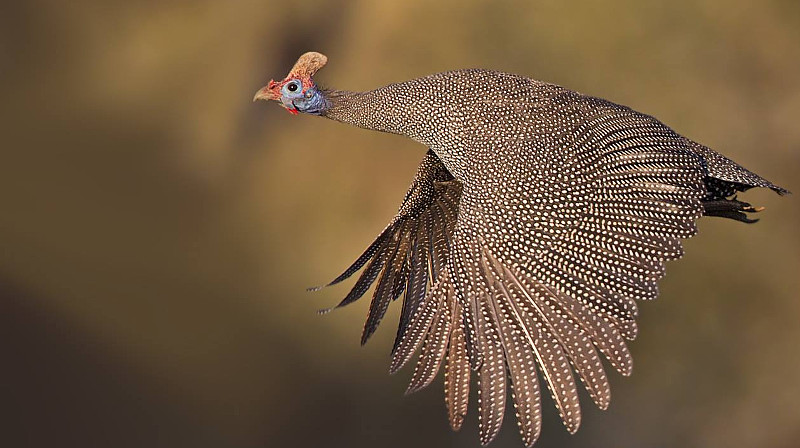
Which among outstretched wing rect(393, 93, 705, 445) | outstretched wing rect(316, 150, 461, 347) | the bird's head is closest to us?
outstretched wing rect(393, 93, 705, 445)

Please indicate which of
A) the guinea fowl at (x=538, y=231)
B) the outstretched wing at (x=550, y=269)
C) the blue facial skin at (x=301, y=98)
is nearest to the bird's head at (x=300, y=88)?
the blue facial skin at (x=301, y=98)

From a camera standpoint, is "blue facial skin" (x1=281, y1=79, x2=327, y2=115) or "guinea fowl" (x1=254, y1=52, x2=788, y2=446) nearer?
"guinea fowl" (x1=254, y1=52, x2=788, y2=446)

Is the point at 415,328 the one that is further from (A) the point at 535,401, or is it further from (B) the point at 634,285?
(B) the point at 634,285

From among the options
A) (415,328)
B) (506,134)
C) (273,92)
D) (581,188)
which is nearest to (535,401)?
(415,328)

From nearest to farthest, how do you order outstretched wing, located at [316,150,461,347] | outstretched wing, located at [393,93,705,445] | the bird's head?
outstretched wing, located at [393,93,705,445] → the bird's head → outstretched wing, located at [316,150,461,347]

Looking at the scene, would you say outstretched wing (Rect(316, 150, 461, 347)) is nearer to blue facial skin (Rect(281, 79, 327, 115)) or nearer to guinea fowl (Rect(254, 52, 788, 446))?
guinea fowl (Rect(254, 52, 788, 446))

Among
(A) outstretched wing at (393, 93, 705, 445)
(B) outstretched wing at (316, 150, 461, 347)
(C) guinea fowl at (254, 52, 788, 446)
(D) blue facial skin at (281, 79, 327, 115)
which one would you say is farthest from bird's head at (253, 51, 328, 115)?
(A) outstretched wing at (393, 93, 705, 445)

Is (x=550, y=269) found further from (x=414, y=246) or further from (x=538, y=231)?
(x=414, y=246)
